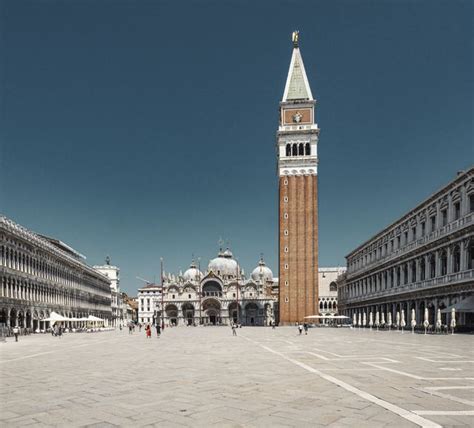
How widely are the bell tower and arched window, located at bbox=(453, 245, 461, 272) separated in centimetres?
4359

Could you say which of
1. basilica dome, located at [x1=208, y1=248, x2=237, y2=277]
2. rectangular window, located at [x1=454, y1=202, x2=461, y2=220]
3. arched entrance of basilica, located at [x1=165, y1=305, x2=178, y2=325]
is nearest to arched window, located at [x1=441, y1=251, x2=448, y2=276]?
rectangular window, located at [x1=454, y1=202, x2=461, y2=220]

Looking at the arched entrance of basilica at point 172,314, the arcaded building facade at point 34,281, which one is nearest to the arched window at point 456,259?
the arcaded building facade at point 34,281

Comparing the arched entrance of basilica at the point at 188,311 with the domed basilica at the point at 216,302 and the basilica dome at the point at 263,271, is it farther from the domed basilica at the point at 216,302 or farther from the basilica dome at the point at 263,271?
the basilica dome at the point at 263,271

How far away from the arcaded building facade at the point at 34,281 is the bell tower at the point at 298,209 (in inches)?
1387

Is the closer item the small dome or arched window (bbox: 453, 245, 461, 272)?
arched window (bbox: 453, 245, 461, 272)

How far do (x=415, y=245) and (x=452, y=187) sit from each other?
36.4 ft

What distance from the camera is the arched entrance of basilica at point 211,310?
112250mm

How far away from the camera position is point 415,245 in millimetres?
50250

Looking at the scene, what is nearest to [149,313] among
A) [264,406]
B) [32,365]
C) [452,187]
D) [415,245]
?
[415,245]

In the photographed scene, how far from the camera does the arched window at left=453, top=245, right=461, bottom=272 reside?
3905 cm

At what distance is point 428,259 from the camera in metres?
46.7

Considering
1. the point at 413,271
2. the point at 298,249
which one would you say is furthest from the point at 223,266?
the point at 413,271

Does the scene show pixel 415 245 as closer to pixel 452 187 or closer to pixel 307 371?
pixel 452 187

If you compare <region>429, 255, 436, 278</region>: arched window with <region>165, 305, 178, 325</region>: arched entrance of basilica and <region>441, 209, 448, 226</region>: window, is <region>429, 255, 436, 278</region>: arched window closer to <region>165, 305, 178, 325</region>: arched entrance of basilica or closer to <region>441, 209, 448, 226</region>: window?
<region>441, 209, 448, 226</region>: window
